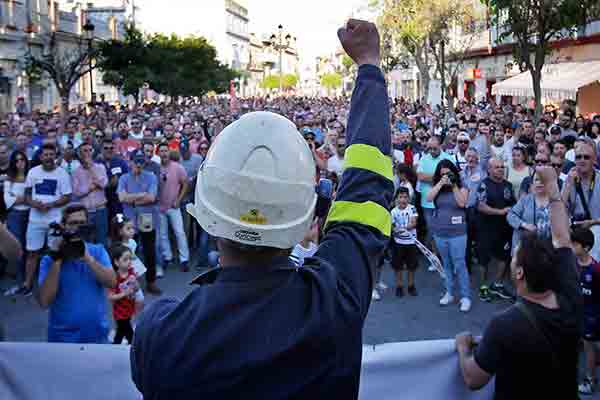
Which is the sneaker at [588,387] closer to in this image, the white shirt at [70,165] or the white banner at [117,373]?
the white banner at [117,373]

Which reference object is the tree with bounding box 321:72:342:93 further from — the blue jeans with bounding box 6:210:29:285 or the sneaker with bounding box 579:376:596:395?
the sneaker with bounding box 579:376:596:395

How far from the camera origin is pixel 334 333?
143 centimetres

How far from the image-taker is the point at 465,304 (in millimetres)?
8062

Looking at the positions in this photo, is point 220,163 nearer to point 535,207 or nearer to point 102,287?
point 102,287

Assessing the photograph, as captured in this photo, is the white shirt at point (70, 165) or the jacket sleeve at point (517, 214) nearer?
the jacket sleeve at point (517, 214)

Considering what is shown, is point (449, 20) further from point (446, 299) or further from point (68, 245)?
point (68, 245)

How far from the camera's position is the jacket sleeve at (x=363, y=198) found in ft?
5.05

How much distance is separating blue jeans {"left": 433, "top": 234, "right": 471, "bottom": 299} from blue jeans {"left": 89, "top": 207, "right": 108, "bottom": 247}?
177 inches

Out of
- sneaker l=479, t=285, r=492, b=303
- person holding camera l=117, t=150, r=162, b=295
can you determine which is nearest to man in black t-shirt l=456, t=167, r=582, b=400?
sneaker l=479, t=285, r=492, b=303

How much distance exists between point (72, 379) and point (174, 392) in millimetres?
2492

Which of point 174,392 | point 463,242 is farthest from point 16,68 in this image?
point 174,392

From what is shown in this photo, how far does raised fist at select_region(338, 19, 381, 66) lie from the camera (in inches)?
66.0

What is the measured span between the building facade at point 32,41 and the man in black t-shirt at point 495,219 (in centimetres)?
2651

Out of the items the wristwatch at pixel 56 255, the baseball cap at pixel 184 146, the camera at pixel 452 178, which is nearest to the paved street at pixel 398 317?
the camera at pixel 452 178
